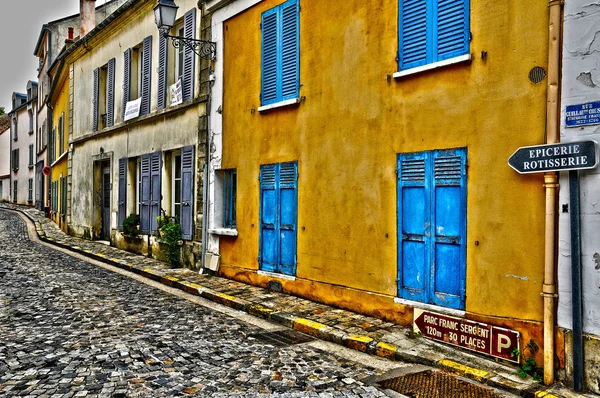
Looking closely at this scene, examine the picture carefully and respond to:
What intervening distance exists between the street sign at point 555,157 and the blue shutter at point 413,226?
1.31 meters

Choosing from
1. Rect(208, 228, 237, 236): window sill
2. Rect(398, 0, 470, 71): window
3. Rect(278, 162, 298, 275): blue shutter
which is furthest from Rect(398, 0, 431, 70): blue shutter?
Rect(208, 228, 237, 236): window sill

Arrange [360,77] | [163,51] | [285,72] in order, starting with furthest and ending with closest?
[163,51] → [285,72] → [360,77]

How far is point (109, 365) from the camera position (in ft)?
16.9

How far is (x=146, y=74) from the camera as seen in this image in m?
13.6

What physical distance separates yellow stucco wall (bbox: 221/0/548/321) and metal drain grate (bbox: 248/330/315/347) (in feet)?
3.33

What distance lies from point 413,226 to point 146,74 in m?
9.63

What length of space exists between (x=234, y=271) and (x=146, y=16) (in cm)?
771

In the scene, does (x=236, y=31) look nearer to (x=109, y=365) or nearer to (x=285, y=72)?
(x=285, y=72)

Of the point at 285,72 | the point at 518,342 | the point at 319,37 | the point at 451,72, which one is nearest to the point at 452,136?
the point at 451,72

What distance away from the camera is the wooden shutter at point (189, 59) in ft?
37.5

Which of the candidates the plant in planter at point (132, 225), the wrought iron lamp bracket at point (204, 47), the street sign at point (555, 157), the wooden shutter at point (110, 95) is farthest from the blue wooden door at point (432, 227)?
the wooden shutter at point (110, 95)

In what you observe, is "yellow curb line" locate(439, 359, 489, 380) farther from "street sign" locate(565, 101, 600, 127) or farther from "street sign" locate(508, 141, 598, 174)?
"street sign" locate(565, 101, 600, 127)

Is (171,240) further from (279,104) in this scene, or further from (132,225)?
(279,104)

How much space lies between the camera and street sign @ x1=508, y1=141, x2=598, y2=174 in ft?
14.7
